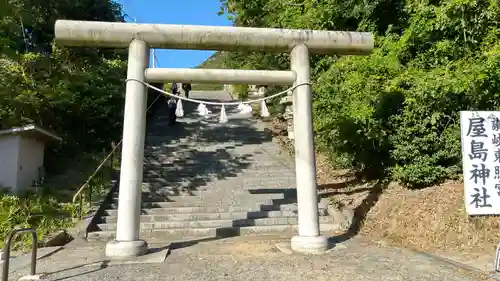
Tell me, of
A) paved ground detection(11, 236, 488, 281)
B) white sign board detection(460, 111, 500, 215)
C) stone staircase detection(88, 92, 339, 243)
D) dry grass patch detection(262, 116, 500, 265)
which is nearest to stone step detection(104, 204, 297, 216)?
stone staircase detection(88, 92, 339, 243)

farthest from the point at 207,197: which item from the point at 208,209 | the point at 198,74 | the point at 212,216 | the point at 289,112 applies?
the point at 289,112

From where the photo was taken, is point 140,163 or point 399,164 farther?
point 399,164

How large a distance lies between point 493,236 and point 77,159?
12630 mm

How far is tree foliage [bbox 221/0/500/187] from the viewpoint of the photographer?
8172 millimetres

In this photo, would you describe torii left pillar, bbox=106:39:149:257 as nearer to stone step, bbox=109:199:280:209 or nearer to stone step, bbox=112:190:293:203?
stone step, bbox=109:199:280:209

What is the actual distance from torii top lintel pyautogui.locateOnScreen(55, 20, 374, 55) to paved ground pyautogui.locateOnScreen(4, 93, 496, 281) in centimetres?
381

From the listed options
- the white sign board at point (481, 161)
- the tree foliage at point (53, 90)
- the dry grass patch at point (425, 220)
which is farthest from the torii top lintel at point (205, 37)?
the dry grass patch at point (425, 220)

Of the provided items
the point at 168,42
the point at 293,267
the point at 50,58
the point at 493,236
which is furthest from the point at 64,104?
the point at 493,236

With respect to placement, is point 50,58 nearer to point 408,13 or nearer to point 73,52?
point 73,52

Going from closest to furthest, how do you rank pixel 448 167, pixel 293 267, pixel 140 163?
pixel 293 267 < pixel 140 163 < pixel 448 167

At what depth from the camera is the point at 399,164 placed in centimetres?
933

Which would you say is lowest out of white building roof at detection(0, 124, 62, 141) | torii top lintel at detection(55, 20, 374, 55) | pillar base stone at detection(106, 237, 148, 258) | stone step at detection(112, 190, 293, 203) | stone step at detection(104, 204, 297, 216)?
pillar base stone at detection(106, 237, 148, 258)

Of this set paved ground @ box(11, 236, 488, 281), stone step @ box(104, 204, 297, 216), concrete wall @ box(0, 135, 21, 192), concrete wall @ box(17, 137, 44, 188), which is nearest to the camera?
paved ground @ box(11, 236, 488, 281)

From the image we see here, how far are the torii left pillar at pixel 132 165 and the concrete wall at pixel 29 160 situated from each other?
5.41 metres
